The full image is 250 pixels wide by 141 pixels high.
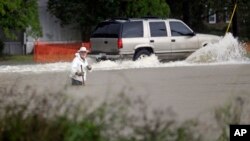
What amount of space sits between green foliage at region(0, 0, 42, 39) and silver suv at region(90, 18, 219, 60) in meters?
5.11

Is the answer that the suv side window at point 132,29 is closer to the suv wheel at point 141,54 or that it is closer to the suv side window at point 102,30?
the suv wheel at point 141,54

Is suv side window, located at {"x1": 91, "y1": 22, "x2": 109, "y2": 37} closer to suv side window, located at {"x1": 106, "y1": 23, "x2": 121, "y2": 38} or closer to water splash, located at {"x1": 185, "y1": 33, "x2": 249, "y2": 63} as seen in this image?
suv side window, located at {"x1": 106, "y1": 23, "x2": 121, "y2": 38}

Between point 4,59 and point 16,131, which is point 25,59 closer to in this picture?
point 4,59

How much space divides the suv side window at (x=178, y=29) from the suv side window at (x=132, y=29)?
4.52 ft

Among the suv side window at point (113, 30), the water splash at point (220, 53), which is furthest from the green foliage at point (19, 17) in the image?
the water splash at point (220, 53)

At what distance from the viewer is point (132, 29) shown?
2481cm

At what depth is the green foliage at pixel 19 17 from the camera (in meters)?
28.6

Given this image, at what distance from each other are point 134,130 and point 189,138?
54 centimetres

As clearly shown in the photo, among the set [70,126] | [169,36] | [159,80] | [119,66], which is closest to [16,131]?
[70,126]

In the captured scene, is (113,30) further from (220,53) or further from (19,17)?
(19,17)

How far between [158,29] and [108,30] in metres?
1.99

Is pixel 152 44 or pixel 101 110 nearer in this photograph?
pixel 101 110

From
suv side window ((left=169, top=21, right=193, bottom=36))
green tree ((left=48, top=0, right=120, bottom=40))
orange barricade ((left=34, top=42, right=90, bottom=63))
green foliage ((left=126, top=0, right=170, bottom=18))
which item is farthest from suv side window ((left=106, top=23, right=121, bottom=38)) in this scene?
green tree ((left=48, top=0, right=120, bottom=40))

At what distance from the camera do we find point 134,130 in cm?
638
